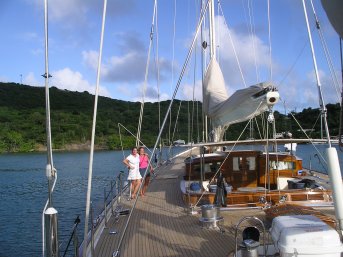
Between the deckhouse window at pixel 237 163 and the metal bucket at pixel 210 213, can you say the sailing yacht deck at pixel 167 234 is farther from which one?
the deckhouse window at pixel 237 163

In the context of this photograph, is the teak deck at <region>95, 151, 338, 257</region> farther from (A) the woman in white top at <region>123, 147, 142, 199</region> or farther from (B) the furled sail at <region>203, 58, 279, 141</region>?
(B) the furled sail at <region>203, 58, 279, 141</region>

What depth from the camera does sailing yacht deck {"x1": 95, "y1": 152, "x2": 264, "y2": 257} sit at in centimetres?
649

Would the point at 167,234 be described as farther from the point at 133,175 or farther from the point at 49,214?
the point at 133,175

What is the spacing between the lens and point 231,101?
8.59 m

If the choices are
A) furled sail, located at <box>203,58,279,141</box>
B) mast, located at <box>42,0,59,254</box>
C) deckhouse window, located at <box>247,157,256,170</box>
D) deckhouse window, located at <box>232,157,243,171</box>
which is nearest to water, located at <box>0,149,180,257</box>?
deckhouse window, located at <box>232,157,243,171</box>

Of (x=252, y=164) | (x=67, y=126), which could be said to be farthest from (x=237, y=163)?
(x=67, y=126)

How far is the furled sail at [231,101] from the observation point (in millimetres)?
7764

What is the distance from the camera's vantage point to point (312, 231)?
168 inches

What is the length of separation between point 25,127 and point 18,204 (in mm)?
92825

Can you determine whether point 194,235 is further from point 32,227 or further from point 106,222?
point 32,227

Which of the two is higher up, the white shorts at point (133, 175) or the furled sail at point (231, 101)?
the furled sail at point (231, 101)

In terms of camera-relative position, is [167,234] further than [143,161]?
No

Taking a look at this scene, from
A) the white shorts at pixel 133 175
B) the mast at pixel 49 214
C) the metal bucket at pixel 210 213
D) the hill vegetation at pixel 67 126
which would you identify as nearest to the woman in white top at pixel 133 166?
the white shorts at pixel 133 175

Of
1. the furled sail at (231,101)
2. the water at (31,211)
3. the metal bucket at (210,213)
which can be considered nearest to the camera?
the furled sail at (231,101)
